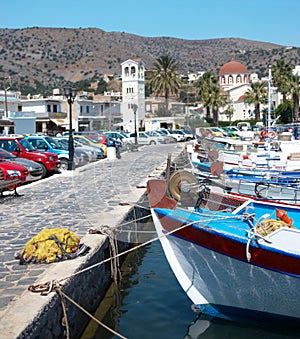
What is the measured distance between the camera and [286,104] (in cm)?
7756

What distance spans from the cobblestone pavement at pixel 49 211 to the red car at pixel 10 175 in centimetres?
45

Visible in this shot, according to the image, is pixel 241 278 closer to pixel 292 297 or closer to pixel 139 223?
pixel 292 297

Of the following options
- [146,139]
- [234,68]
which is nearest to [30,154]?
[146,139]

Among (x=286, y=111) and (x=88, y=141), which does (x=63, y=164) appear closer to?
(x=88, y=141)

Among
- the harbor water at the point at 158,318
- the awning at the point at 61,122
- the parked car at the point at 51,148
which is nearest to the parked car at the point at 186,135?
the awning at the point at 61,122

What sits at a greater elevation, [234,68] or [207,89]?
[234,68]

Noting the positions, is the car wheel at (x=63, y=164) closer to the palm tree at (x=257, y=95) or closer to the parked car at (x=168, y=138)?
the parked car at (x=168, y=138)

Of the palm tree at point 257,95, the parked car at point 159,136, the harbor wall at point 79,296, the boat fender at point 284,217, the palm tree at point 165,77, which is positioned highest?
the palm tree at point 165,77

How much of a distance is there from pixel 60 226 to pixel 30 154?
1140cm

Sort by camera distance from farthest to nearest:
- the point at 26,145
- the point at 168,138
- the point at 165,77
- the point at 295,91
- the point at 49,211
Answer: the point at 165,77, the point at 295,91, the point at 168,138, the point at 26,145, the point at 49,211

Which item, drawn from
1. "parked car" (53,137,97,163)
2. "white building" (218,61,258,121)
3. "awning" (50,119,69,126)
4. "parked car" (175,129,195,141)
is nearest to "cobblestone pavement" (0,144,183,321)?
"parked car" (53,137,97,163)

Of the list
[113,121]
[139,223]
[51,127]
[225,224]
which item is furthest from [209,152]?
[51,127]

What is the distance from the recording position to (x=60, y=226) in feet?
38.9

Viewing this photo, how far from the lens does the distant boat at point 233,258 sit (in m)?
8.06
